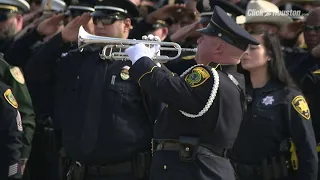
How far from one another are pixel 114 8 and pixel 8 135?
1.57m

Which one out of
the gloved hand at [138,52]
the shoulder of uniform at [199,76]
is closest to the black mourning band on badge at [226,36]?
the shoulder of uniform at [199,76]

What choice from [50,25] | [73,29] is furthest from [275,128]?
[50,25]

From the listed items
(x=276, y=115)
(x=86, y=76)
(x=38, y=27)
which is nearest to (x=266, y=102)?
(x=276, y=115)

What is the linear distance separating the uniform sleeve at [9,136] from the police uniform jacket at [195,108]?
6.94ft

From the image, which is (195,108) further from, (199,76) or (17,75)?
(17,75)

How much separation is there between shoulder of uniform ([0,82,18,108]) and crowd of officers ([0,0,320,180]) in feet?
0.05

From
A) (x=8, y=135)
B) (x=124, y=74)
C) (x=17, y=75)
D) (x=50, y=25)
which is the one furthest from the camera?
(x=50, y=25)

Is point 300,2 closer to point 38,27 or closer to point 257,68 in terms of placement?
point 257,68

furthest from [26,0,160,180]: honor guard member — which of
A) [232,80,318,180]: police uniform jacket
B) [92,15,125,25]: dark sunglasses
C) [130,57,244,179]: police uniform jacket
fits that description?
[130,57,244,179]: police uniform jacket

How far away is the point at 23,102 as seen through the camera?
780 cm

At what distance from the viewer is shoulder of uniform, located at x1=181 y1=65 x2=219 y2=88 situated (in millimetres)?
5270

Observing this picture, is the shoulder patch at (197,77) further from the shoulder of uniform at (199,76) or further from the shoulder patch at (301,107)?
the shoulder patch at (301,107)

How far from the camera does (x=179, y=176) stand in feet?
17.9

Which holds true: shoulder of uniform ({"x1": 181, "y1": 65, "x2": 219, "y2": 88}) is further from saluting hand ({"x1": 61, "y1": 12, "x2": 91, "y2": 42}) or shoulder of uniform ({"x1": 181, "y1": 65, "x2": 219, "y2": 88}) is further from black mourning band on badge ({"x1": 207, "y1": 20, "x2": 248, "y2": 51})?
saluting hand ({"x1": 61, "y1": 12, "x2": 91, "y2": 42})
